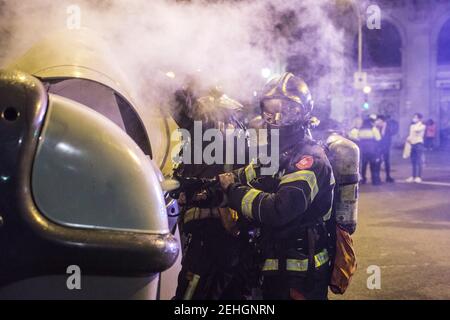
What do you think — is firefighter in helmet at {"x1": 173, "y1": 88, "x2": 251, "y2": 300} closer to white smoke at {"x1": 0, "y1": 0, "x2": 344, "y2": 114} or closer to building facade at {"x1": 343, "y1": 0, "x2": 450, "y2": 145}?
white smoke at {"x1": 0, "y1": 0, "x2": 344, "y2": 114}

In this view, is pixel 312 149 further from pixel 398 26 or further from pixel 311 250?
Result: pixel 398 26

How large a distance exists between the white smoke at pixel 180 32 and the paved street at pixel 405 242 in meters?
2.30

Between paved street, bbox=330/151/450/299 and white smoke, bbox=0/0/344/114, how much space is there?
230 cm

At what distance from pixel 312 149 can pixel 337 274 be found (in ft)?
2.36

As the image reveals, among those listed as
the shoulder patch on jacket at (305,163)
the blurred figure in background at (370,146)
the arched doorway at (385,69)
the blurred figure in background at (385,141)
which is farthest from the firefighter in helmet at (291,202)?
the arched doorway at (385,69)

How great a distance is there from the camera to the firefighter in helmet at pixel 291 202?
2.51 m

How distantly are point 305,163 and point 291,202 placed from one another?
24cm

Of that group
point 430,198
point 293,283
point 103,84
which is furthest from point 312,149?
point 430,198

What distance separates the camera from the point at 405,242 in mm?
6441

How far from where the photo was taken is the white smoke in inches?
131

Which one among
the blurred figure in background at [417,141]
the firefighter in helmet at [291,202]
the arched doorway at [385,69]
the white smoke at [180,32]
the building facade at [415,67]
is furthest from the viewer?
the arched doorway at [385,69]

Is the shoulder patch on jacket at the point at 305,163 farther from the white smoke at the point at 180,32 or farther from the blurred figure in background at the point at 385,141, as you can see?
the blurred figure in background at the point at 385,141

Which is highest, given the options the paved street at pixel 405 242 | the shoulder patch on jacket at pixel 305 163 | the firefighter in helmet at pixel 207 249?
the shoulder patch on jacket at pixel 305 163

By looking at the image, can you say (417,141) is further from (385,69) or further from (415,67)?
(385,69)
